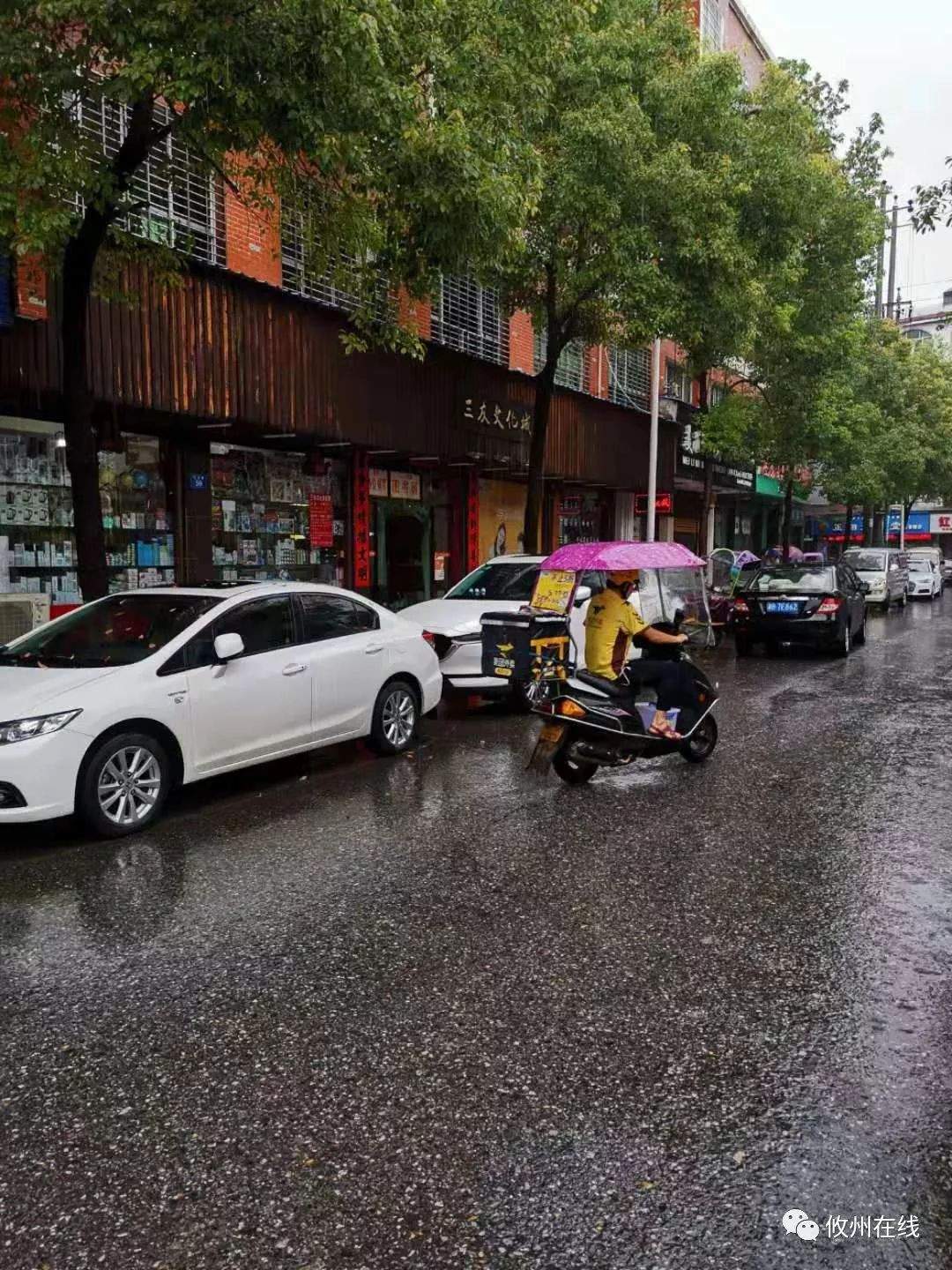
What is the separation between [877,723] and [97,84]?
358 inches

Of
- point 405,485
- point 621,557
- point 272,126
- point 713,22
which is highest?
point 713,22

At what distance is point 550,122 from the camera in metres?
13.6

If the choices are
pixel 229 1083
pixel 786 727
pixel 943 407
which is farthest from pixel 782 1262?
pixel 943 407

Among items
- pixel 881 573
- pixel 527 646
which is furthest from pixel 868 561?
pixel 527 646

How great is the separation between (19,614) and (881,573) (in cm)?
2472

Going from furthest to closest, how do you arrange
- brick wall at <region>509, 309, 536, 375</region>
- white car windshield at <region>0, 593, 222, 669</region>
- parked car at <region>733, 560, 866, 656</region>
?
brick wall at <region>509, 309, 536, 375</region>, parked car at <region>733, 560, 866, 656</region>, white car windshield at <region>0, 593, 222, 669</region>

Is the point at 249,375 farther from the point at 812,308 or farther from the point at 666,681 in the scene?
the point at 812,308

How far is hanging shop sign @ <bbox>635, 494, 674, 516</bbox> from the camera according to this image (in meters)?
25.6

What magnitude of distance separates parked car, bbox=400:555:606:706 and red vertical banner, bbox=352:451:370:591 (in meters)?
4.66

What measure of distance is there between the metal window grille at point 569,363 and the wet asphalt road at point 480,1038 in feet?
50.9

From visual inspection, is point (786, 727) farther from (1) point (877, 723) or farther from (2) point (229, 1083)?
(2) point (229, 1083)

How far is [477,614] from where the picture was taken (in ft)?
35.8

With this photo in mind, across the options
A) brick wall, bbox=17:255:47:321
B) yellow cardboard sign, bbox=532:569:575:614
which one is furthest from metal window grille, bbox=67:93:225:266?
yellow cardboard sign, bbox=532:569:575:614

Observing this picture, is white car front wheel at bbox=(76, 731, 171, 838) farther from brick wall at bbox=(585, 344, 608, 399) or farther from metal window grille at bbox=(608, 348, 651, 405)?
metal window grille at bbox=(608, 348, 651, 405)
